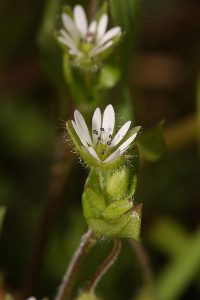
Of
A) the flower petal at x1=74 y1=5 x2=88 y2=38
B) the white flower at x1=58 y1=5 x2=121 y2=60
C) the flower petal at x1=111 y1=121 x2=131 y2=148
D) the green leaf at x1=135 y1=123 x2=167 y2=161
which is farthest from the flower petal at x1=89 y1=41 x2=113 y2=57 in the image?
the flower petal at x1=111 y1=121 x2=131 y2=148

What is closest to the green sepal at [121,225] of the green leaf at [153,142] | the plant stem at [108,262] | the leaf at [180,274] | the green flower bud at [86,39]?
the plant stem at [108,262]

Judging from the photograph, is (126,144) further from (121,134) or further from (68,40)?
(68,40)

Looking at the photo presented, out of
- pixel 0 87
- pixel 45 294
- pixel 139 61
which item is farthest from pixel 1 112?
pixel 45 294

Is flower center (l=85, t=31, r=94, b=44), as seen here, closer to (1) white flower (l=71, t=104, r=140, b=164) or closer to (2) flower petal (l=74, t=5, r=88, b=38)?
(2) flower petal (l=74, t=5, r=88, b=38)

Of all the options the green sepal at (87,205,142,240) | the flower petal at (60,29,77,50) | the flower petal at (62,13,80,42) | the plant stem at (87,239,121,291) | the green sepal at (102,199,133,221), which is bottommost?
the plant stem at (87,239,121,291)

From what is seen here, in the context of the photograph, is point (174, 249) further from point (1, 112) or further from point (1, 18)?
point (1, 18)

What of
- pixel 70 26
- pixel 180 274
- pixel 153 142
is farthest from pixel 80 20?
pixel 180 274

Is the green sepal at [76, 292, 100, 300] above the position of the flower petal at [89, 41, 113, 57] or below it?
below
